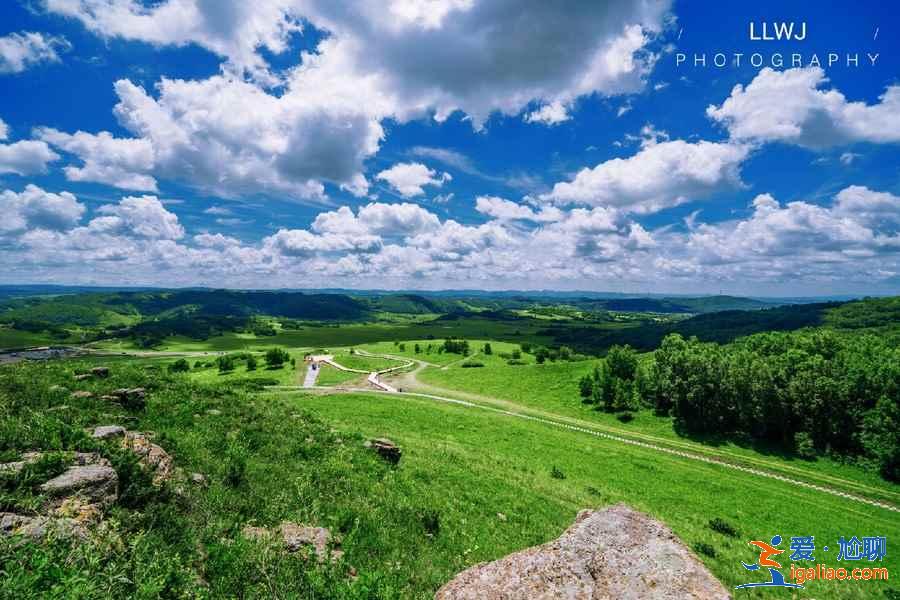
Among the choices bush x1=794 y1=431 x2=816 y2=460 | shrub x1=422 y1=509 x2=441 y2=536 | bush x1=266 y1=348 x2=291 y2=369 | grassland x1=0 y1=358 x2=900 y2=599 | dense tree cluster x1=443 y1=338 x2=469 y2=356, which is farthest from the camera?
dense tree cluster x1=443 y1=338 x2=469 y2=356

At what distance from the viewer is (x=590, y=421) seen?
69.1 meters

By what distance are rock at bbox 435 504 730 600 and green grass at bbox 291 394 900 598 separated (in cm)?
474

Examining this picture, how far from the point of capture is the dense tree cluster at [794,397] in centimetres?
5400

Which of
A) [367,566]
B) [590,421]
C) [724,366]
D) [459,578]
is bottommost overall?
[590,421]

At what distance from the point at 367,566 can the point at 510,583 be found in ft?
17.0

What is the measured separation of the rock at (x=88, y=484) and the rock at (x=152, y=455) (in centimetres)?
160

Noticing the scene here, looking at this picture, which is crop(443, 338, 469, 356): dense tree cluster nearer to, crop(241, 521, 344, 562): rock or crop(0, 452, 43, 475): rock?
crop(241, 521, 344, 562): rock

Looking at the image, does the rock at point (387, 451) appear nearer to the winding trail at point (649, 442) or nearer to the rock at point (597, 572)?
the rock at point (597, 572)

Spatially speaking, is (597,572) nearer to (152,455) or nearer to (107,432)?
(152,455)

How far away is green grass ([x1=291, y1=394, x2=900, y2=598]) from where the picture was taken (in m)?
19.5

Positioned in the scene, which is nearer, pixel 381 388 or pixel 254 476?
pixel 254 476

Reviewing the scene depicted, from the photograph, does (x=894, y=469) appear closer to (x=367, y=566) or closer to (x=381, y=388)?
(x=367, y=566)

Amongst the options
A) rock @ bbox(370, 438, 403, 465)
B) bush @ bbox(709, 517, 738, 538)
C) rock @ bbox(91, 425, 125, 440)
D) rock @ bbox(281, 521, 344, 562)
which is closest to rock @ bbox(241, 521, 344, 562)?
rock @ bbox(281, 521, 344, 562)

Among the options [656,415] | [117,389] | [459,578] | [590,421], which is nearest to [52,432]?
[117,389]
